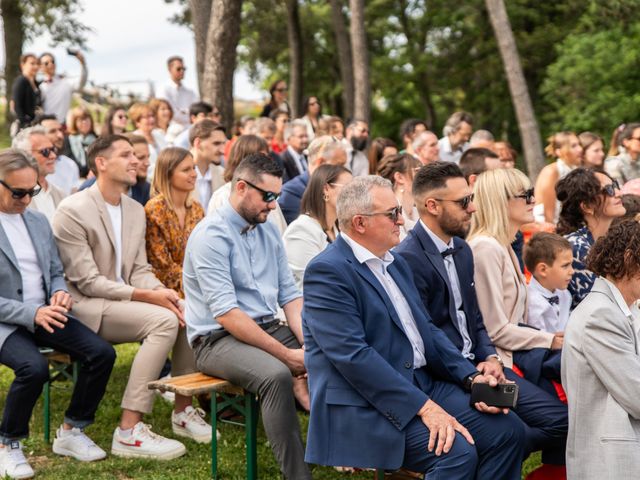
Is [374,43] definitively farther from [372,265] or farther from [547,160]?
[372,265]

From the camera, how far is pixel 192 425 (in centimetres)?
645

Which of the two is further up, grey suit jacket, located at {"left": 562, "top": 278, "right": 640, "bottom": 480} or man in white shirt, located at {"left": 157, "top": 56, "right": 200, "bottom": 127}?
man in white shirt, located at {"left": 157, "top": 56, "right": 200, "bottom": 127}

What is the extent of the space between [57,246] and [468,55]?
24.0 m

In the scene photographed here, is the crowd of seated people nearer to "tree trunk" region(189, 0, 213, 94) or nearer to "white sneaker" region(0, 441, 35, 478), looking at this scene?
"white sneaker" region(0, 441, 35, 478)

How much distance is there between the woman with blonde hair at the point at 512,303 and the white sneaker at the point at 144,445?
2.20m

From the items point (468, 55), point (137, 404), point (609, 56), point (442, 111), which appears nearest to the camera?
point (137, 404)

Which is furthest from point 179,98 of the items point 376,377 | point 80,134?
point 376,377

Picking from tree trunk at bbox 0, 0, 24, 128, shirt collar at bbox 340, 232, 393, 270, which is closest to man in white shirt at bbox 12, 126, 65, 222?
shirt collar at bbox 340, 232, 393, 270

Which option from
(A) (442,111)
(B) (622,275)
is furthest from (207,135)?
(A) (442,111)

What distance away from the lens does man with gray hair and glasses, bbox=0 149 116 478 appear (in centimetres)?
573

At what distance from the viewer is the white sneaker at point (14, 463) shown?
5.62 metres

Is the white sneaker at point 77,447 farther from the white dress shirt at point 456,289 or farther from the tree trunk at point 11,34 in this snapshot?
the tree trunk at point 11,34

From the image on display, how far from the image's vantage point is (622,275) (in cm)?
444

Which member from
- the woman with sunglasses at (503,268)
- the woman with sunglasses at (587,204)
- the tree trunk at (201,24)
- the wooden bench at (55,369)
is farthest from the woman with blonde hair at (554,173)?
the tree trunk at (201,24)
